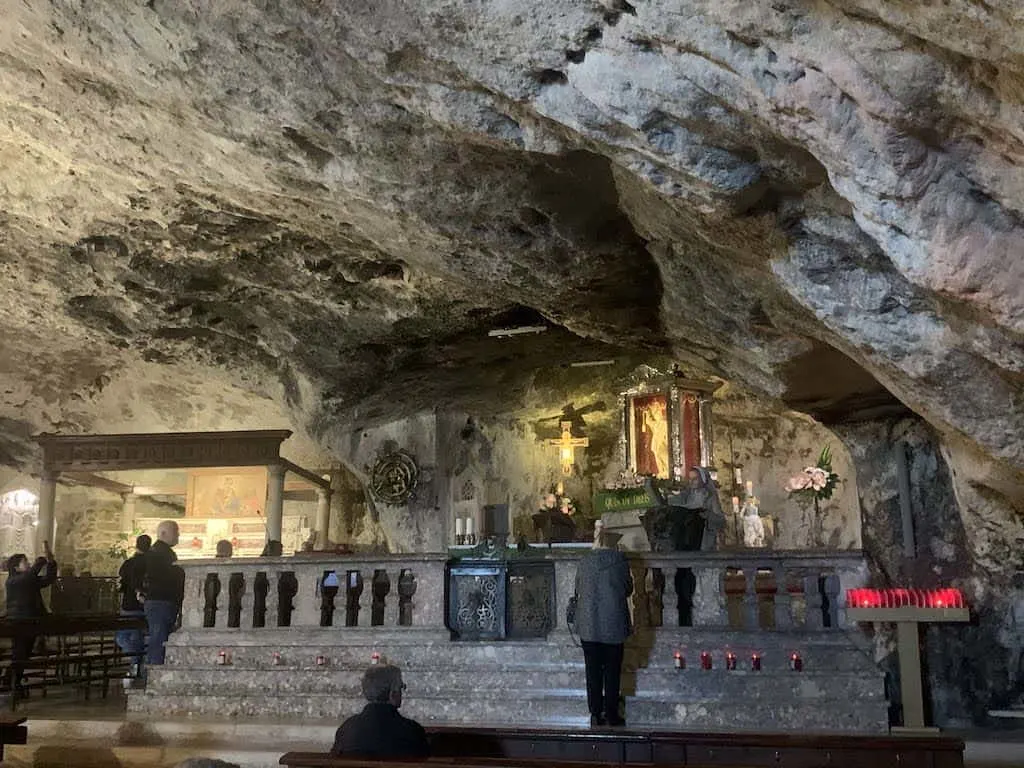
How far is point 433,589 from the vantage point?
7.78 metres

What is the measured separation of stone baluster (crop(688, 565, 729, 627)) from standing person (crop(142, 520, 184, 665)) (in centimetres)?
467

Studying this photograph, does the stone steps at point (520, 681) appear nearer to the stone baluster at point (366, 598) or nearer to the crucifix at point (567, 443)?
the stone baluster at point (366, 598)

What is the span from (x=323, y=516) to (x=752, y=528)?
6.92 meters

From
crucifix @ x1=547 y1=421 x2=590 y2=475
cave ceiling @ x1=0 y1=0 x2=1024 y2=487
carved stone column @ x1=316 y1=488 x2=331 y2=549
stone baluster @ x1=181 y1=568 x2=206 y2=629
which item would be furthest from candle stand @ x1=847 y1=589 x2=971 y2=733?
carved stone column @ x1=316 y1=488 x2=331 y2=549

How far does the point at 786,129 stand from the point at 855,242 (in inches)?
42.1

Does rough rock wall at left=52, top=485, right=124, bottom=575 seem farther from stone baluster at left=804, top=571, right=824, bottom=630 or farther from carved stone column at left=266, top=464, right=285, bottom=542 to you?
stone baluster at left=804, top=571, right=824, bottom=630

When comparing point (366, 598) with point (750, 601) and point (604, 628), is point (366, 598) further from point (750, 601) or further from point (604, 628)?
point (750, 601)

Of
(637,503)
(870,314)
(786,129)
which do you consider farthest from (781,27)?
(637,503)

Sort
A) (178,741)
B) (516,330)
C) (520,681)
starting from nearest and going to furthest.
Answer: (178,741)
(520,681)
(516,330)

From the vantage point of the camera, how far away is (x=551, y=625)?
25.1 ft

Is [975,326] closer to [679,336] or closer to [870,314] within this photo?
[870,314]

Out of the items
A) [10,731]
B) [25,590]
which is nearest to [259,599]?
[25,590]

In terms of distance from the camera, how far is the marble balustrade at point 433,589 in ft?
24.0

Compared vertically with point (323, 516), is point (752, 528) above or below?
below
